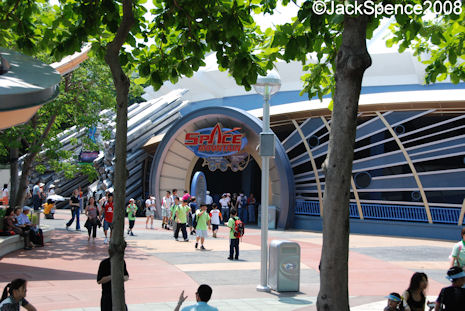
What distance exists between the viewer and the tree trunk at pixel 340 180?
511 centimetres

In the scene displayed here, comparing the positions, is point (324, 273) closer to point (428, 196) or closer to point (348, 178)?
point (348, 178)

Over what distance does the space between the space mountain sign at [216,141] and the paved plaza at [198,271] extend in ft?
23.7

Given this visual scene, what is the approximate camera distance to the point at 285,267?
38.1 ft

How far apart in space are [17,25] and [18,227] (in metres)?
9.98

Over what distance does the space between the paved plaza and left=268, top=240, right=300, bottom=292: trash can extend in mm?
258

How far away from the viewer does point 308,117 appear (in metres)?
24.6

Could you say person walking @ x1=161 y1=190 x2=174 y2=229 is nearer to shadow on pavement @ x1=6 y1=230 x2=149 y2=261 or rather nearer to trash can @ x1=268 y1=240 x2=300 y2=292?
shadow on pavement @ x1=6 y1=230 x2=149 y2=261

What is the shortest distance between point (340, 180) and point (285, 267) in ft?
22.1

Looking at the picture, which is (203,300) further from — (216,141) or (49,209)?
(49,209)

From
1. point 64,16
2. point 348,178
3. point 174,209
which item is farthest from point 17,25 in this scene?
point 174,209

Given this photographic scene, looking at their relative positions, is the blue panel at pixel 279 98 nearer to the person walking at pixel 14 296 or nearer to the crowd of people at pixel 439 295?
the crowd of people at pixel 439 295

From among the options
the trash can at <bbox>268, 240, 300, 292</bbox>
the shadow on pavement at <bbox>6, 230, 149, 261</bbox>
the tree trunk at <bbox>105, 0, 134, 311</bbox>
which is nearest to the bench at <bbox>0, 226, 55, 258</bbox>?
the shadow on pavement at <bbox>6, 230, 149, 261</bbox>

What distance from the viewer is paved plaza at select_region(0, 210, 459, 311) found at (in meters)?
10.3

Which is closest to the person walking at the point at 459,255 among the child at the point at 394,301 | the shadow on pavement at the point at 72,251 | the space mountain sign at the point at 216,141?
the child at the point at 394,301
